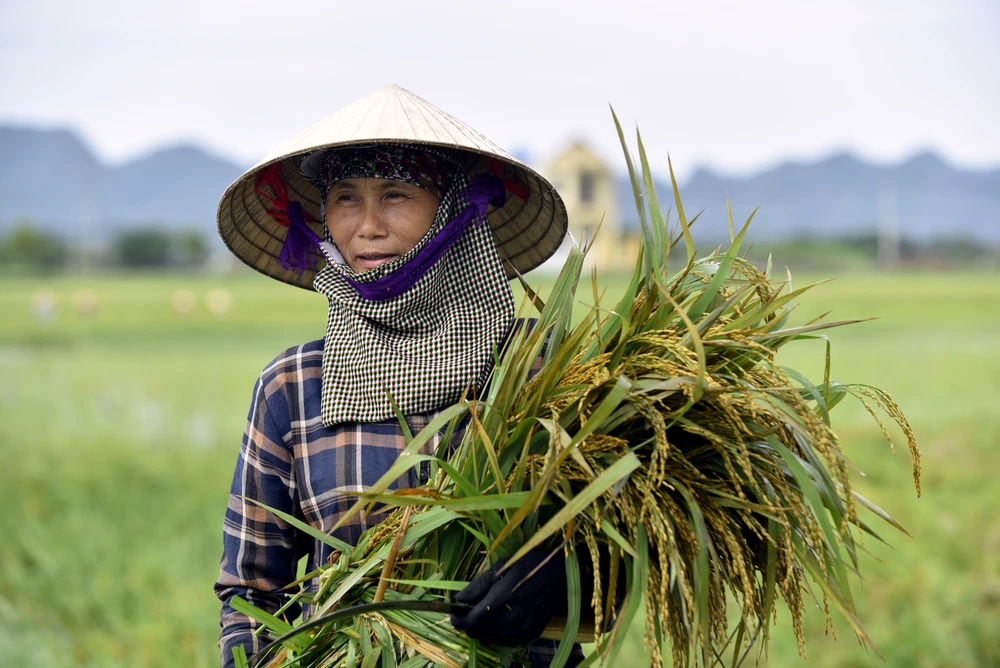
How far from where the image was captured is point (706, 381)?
1.25 meters

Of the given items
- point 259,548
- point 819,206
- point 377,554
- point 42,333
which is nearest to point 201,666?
point 259,548

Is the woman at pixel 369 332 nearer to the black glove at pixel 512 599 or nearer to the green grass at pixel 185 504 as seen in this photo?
the black glove at pixel 512 599

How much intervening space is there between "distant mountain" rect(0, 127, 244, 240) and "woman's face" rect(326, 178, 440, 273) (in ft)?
455

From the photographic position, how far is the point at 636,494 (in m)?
1.31

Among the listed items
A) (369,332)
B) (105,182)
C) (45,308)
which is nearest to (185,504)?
(369,332)

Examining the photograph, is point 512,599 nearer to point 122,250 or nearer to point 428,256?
point 428,256

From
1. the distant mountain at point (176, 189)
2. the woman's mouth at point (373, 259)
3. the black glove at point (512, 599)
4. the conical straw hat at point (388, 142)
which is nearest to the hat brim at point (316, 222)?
the conical straw hat at point (388, 142)

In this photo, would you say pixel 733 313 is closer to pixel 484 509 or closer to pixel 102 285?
pixel 484 509

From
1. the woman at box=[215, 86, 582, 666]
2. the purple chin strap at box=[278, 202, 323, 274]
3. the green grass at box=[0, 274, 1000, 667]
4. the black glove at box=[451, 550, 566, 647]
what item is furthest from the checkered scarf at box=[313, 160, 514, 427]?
the green grass at box=[0, 274, 1000, 667]

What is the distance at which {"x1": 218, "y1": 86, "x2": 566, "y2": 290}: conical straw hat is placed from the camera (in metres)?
1.72

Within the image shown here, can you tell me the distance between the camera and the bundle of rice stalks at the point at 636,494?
126 centimetres

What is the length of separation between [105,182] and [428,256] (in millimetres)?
177131

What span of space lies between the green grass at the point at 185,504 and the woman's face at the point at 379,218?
50.7 inches

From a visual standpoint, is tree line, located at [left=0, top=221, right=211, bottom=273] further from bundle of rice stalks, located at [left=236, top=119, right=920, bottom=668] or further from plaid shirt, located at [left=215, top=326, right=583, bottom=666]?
bundle of rice stalks, located at [left=236, top=119, right=920, bottom=668]
